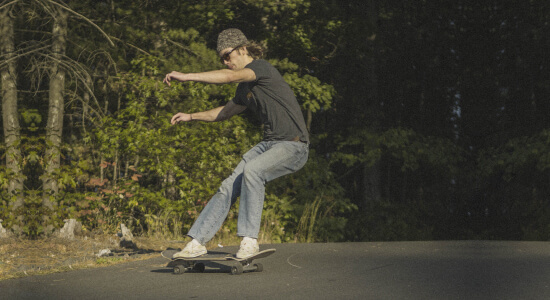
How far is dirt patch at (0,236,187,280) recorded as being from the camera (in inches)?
282

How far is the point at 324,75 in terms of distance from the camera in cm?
2311

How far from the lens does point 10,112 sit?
11.6m

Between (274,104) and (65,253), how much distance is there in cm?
397

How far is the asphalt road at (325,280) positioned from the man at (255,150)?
1.25 feet

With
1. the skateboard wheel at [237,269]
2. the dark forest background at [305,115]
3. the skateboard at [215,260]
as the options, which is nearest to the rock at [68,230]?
the dark forest background at [305,115]

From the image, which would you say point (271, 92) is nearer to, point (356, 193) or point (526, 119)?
point (526, 119)

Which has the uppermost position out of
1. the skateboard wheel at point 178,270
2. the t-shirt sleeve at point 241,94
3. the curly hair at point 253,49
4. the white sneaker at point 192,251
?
the curly hair at point 253,49

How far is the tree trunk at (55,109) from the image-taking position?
38.3ft

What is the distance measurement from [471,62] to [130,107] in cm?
→ 1614

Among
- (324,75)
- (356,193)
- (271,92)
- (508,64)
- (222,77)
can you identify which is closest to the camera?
(222,77)

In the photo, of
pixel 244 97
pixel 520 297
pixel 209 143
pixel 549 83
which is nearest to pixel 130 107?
pixel 209 143

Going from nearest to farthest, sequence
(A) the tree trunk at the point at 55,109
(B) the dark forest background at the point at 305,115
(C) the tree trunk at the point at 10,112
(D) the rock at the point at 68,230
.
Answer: (D) the rock at the point at 68,230 → (C) the tree trunk at the point at 10,112 → (A) the tree trunk at the point at 55,109 → (B) the dark forest background at the point at 305,115

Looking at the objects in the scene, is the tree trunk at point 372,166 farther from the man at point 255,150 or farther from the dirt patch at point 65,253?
the man at point 255,150

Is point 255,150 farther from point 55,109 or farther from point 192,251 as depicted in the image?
point 55,109
